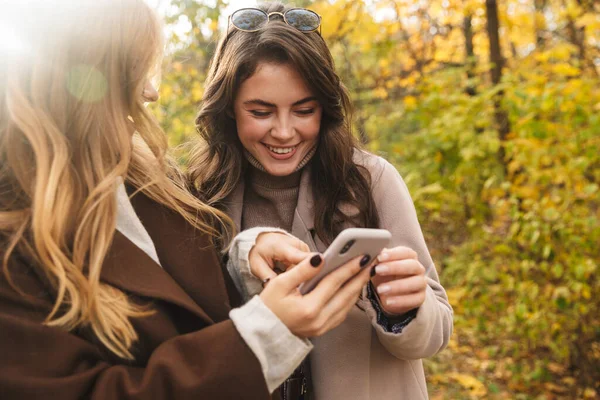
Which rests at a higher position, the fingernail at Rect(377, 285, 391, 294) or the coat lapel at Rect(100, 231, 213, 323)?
the coat lapel at Rect(100, 231, 213, 323)

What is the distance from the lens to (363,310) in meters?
1.79

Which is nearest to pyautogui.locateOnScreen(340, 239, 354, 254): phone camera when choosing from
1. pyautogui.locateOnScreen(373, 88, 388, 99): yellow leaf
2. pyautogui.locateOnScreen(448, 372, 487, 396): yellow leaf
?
pyautogui.locateOnScreen(448, 372, 487, 396): yellow leaf

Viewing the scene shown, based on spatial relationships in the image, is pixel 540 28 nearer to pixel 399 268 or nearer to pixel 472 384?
pixel 472 384

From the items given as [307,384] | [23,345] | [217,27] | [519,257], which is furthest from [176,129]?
[23,345]

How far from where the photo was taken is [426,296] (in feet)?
5.21

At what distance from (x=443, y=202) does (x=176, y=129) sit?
9.59 feet

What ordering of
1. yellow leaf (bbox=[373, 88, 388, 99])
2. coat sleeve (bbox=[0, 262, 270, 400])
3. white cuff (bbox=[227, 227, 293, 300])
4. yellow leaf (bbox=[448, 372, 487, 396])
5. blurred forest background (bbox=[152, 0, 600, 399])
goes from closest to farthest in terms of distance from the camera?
coat sleeve (bbox=[0, 262, 270, 400])
white cuff (bbox=[227, 227, 293, 300])
blurred forest background (bbox=[152, 0, 600, 399])
yellow leaf (bbox=[448, 372, 487, 396])
yellow leaf (bbox=[373, 88, 388, 99])

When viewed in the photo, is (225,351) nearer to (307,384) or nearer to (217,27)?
(307,384)

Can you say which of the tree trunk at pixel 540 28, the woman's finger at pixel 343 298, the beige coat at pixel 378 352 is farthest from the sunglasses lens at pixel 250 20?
the tree trunk at pixel 540 28

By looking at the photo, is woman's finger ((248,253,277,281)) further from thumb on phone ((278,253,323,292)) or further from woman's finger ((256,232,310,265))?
thumb on phone ((278,253,323,292))

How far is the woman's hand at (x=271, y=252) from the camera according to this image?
5.26 feet

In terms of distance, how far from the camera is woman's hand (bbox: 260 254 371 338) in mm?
1299

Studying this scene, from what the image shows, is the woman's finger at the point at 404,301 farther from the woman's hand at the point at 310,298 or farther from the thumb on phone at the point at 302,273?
the thumb on phone at the point at 302,273

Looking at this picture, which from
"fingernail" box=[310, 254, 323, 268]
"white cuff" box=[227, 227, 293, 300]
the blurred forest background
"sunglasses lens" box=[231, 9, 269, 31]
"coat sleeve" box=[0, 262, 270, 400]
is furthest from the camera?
the blurred forest background
